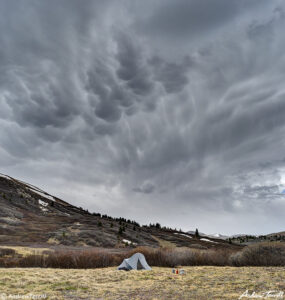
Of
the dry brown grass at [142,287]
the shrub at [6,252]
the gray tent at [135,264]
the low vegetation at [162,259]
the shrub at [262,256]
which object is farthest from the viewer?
the shrub at [6,252]

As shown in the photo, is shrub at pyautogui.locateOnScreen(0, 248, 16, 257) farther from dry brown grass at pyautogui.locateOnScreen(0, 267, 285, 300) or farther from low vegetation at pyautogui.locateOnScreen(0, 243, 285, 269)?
dry brown grass at pyautogui.locateOnScreen(0, 267, 285, 300)

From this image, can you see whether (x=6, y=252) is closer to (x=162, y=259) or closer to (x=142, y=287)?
(x=162, y=259)

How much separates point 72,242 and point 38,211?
1979 inches

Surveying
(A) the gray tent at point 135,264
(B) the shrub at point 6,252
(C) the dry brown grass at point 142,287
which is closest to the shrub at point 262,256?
(C) the dry brown grass at point 142,287

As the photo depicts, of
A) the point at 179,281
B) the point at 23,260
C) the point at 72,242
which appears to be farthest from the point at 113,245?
the point at 179,281

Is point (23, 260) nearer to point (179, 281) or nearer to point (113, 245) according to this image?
point (179, 281)

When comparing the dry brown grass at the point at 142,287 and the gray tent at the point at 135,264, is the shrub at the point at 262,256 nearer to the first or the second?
the dry brown grass at the point at 142,287

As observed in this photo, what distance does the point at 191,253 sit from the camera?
2392 centimetres

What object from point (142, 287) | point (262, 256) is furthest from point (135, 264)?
point (262, 256)

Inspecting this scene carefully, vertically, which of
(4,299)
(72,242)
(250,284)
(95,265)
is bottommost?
(4,299)

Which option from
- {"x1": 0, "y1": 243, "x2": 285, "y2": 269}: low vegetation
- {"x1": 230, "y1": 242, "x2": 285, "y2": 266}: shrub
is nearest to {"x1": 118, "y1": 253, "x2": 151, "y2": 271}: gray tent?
{"x1": 0, "y1": 243, "x2": 285, "y2": 269}: low vegetation

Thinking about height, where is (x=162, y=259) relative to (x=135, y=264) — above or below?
above

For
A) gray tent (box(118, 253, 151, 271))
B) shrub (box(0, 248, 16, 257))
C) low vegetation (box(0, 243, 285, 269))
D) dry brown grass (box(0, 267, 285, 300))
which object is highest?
shrub (box(0, 248, 16, 257))

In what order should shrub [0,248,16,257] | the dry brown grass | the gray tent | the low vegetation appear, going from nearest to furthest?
the dry brown grass < the gray tent < the low vegetation < shrub [0,248,16,257]
